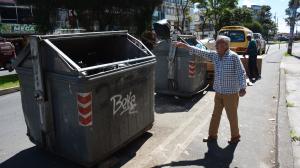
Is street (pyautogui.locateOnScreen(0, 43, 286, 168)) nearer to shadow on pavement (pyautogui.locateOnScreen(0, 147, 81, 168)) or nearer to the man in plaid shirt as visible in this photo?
shadow on pavement (pyautogui.locateOnScreen(0, 147, 81, 168))

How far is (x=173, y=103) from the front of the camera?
29.4 feet

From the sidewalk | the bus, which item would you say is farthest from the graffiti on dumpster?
the bus

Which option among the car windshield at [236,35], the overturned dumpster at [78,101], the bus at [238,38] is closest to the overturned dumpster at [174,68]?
the overturned dumpster at [78,101]

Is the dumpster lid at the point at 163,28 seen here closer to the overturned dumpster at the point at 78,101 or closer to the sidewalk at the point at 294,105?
the sidewalk at the point at 294,105

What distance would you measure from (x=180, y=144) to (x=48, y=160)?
2055 mm

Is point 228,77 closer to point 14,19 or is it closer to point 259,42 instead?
point 259,42

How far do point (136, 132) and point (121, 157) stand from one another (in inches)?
19.9

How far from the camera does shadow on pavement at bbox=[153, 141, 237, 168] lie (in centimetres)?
508

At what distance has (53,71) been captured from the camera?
4578 mm

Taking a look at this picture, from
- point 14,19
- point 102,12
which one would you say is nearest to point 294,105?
point 102,12

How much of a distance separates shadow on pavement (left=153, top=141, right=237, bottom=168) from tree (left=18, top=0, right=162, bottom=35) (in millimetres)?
18642

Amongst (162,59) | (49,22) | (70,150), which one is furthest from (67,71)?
(49,22)

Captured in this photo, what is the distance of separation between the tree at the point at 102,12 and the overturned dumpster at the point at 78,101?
711 inches

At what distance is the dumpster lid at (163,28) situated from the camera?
29.5 ft
